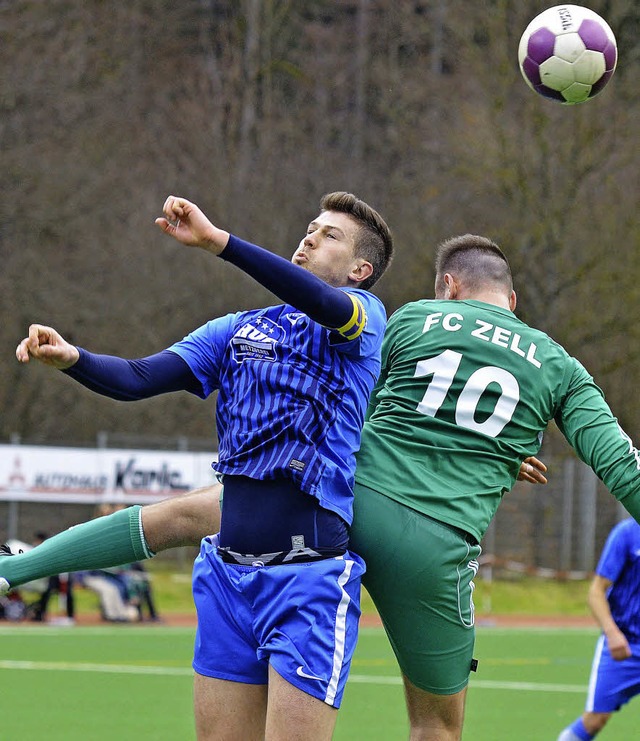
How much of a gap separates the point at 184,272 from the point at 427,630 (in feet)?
81.9

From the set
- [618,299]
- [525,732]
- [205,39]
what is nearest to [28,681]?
[525,732]

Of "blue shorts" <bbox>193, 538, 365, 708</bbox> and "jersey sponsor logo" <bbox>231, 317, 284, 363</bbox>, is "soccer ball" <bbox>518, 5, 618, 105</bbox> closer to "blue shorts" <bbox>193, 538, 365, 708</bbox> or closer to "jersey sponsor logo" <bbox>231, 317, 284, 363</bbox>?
"jersey sponsor logo" <bbox>231, 317, 284, 363</bbox>

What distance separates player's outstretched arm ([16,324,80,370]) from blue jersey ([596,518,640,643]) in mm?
4348

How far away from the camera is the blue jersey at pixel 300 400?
4.48 meters

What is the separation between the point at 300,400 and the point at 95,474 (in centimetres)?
1676

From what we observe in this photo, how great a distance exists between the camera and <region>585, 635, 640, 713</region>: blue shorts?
7.88 m

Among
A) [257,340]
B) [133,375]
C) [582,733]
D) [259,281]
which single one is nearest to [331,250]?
[257,340]

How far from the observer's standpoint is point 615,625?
7.86 metres

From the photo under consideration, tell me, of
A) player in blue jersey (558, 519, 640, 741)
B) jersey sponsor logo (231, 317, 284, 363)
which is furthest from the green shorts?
player in blue jersey (558, 519, 640, 741)

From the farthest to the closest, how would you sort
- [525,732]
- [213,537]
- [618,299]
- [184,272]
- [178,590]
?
[184,272], [618,299], [178,590], [525,732], [213,537]

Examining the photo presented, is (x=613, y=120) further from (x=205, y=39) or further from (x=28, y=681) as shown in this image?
(x=28, y=681)

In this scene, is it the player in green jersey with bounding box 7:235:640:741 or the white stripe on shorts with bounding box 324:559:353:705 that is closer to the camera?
the white stripe on shorts with bounding box 324:559:353:705

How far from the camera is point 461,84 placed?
97.2 ft

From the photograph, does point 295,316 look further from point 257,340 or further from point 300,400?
point 300,400
